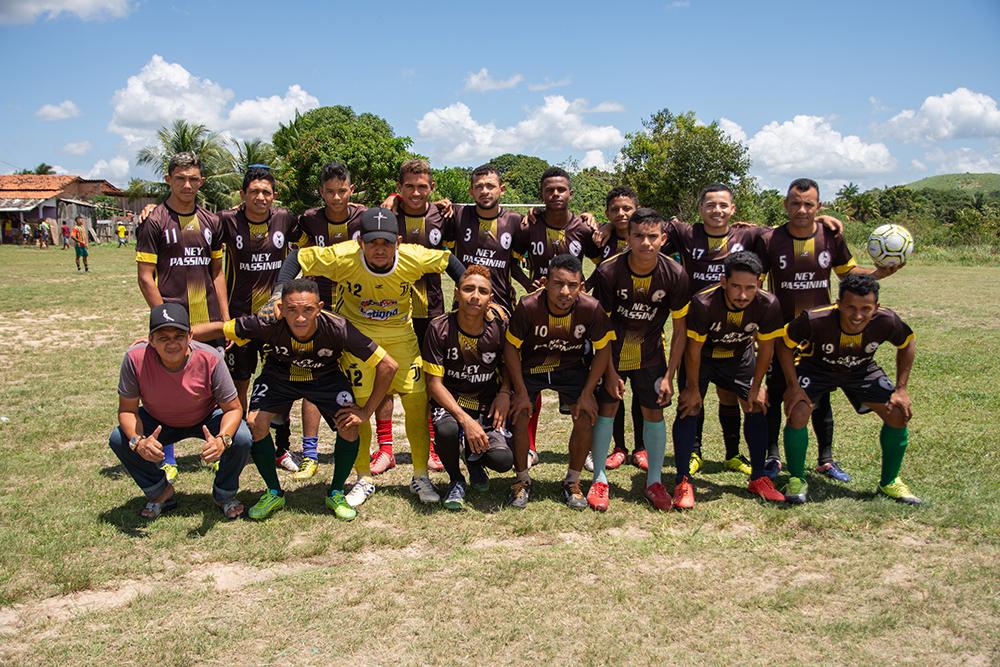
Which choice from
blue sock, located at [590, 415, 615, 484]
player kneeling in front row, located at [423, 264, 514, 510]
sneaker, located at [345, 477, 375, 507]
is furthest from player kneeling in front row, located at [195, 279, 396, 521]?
blue sock, located at [590, 415, 615, 484]

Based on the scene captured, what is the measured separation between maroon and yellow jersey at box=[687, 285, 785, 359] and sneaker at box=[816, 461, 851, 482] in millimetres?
1427

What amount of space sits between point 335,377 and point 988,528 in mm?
4720

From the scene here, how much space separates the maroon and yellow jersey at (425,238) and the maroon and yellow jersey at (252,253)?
1023 millimetres

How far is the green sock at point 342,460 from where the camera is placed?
5203 mm

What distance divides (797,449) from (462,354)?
2.72 meters

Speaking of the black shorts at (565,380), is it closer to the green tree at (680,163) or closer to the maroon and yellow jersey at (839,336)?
the maroon and yellow jersey at (839,336)

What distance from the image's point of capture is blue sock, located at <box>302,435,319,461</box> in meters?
6.29

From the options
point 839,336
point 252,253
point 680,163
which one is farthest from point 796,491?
point 680,163

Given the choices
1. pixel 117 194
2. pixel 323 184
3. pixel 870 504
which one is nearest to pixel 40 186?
pixel 117 194

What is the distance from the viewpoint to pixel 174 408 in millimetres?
4996

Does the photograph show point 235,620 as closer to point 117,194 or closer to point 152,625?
point 152,625

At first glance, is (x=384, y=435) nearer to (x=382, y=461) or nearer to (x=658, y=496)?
(x=382, y=461)

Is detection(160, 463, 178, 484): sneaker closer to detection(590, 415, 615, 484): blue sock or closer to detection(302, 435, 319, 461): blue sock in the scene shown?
detection(302, 435, 319, 461): blue sock

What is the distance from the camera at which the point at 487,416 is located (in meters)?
5.62
